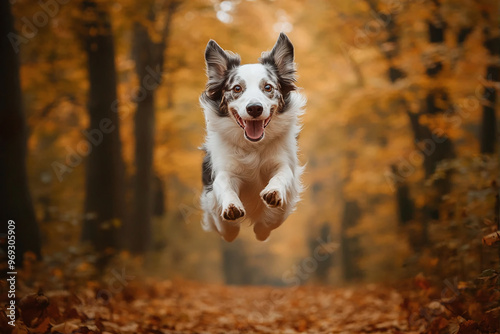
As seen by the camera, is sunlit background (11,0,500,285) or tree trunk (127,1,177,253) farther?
tree trunk (127,1,177,253)

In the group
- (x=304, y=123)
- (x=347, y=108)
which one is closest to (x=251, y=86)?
(x=347, y=108)

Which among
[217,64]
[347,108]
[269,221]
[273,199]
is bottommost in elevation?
[269,221]

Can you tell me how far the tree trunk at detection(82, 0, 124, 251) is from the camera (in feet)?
31.2

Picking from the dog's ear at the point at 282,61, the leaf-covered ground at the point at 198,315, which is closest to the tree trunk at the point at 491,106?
the leaf-covered ground at the point at 198,315

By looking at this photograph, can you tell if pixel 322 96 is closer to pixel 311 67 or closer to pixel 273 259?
pixel 311 67

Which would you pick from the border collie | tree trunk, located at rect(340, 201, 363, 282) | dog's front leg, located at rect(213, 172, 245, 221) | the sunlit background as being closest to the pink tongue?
the border collie

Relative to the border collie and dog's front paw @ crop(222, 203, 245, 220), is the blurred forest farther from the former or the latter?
dog's front paw @ crop(222, 203, 245, 220)

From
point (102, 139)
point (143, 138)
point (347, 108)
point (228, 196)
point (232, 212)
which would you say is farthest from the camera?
point (143, 138)

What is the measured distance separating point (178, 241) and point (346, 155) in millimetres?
8172

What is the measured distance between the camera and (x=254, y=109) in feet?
14.2

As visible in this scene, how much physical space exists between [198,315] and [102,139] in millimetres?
4112

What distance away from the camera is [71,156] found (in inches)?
513

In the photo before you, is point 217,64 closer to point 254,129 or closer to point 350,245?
point 254,129

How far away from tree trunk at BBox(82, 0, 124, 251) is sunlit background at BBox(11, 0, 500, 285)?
30 cm
